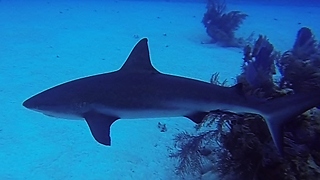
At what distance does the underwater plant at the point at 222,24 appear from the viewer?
43.9ft

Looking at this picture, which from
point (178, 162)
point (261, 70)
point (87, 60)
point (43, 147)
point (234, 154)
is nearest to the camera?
point (234, 154)

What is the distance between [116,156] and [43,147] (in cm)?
114

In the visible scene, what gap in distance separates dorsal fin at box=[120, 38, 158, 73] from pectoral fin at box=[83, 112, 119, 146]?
52 cm

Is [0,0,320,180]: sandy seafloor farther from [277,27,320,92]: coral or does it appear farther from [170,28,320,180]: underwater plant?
[277,27,320,92]: coral

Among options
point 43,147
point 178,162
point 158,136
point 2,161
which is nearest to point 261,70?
point 178,162

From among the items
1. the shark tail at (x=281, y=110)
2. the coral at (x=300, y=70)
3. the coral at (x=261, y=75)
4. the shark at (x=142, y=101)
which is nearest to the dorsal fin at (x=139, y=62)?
the shark at (x=142, y=101)

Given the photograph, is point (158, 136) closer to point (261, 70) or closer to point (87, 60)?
point (261, 70)

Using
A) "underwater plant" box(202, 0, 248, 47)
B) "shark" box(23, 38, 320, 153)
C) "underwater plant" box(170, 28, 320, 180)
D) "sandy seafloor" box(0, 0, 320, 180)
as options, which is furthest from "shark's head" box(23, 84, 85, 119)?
"underwater plant" box(202, 0, 248, 47)

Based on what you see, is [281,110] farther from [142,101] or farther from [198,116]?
[142,101]

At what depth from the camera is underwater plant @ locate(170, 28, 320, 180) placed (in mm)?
3660

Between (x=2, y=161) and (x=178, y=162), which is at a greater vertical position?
(x=178, y=162)

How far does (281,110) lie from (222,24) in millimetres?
11397

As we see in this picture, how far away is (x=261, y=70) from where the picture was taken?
4344 millimetres

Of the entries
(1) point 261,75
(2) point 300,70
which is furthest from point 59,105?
(2) point 300,70
